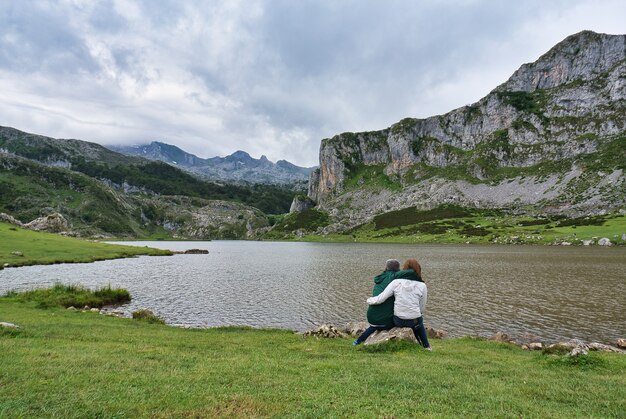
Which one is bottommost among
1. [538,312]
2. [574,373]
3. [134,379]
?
[538,312]

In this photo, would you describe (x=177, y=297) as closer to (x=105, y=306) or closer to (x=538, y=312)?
(x=105, y=306)

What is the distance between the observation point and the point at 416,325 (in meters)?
17.3

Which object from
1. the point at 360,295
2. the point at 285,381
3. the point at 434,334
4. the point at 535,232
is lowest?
the point at 360,295

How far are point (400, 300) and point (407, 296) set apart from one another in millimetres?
377

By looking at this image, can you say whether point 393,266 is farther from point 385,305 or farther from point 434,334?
point 434,334

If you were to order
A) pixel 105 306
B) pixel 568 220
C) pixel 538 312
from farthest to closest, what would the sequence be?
pixel 568 220
pixel 105 306
pixel 538 312

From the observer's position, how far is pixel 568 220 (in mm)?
179500

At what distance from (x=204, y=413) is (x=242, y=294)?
3950 centimetres

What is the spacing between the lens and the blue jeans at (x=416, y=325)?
17.1 m

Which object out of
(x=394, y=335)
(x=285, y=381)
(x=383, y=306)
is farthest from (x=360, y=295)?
(x=285, y=381)

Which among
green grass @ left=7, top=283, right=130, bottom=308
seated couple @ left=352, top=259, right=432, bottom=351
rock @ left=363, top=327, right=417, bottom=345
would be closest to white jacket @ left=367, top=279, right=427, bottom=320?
seated couple @ left=352, top=259, right=432, bottom=351

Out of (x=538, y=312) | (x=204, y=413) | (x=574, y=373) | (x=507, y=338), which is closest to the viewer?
(x=204, y=413)

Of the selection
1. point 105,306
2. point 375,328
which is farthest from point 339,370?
point 105,306

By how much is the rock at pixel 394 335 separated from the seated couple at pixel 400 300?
10.0 inches
